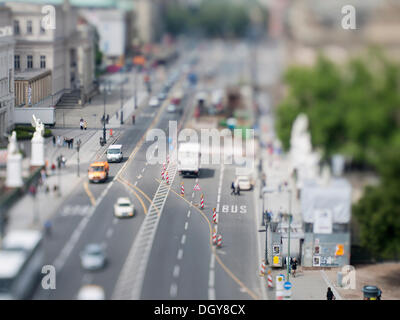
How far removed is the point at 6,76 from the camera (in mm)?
16297

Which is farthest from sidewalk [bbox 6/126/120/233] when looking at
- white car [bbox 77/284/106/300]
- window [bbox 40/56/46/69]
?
window [bbox 40/56/46/69]

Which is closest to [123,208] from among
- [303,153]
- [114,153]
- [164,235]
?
[164,235]

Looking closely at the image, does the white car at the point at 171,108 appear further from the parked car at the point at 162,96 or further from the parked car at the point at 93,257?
the parked car at the point at 93,257

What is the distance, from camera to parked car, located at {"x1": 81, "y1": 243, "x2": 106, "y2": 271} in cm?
1481

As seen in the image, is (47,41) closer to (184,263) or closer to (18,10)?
(18,10)

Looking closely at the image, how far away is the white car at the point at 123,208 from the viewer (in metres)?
15.8

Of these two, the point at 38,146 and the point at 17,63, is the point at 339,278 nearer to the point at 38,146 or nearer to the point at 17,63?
the point at 38,146

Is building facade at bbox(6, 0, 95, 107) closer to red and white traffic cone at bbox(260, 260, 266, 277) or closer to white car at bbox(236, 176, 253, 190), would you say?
white car at bbox(236, 176, 253, 190)

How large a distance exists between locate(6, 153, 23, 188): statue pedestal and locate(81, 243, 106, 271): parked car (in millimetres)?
1809

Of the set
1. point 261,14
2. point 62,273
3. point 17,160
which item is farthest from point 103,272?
point 261,14

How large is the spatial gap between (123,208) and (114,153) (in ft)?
5.16

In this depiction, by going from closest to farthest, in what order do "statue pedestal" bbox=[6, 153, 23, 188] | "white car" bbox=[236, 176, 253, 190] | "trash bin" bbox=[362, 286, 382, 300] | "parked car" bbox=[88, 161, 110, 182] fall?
"statue pedestal" bbox=[6, 153, 23, 188] → "parked car" bbox=[88, 161, 110, 182] → "white car" bbox=[236, 176, 253, 190] → "trash bin" bbox=[362, 286, 382, 300]

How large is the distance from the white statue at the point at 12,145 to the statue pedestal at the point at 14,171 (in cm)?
12

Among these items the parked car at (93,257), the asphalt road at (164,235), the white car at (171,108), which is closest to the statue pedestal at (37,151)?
the asphalt road at (164,235)
